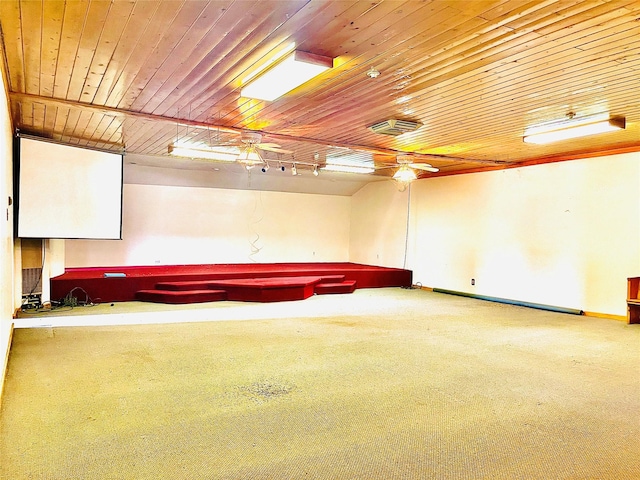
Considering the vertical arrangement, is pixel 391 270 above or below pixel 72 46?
below

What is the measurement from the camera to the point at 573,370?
4137mm

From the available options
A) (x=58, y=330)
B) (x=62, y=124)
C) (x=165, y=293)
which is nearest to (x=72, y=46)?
(x=62, y=124)

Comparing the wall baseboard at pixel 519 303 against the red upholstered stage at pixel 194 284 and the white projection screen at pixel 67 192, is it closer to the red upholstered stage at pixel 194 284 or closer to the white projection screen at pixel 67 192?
the red upholstered stage at pixel 194 284

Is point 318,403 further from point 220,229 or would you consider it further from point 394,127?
point 220,229

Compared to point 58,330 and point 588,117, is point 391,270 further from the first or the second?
point 58,330

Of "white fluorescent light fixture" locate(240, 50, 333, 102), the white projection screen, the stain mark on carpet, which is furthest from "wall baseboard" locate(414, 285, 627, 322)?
the white projection screen

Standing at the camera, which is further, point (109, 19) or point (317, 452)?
point (109, 19)

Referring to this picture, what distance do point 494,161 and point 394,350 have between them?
4.92 m

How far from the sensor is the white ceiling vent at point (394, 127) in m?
5.18

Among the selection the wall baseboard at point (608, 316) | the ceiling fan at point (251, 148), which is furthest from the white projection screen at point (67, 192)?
the wall baseboard at point (608, 316)

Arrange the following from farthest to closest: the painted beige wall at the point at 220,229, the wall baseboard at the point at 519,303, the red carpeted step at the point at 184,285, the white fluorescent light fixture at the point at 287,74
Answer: the painted beige wall at the point at 220,229, the red carpeted step at the point at 184,285, the wall baseboard at the point at 519,303, the white fluorescent light fixture at the point at 287,74

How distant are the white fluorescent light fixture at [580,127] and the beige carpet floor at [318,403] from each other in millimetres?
2553

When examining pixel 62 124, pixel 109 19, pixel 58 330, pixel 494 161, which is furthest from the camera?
pixel 494 161

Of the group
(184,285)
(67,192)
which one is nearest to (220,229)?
(184,285)
